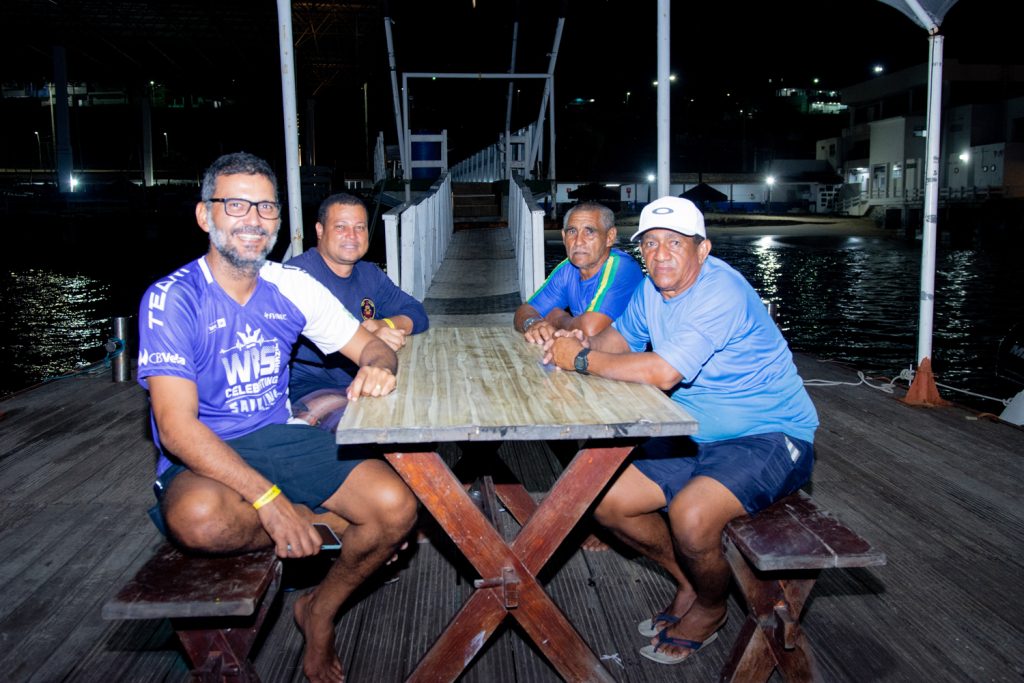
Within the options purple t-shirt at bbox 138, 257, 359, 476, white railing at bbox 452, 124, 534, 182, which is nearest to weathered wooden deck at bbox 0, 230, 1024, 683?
purple t-shirt at bbox 138, 257, 359, 476

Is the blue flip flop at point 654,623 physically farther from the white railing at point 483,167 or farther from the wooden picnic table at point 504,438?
the white railing at point 483,167

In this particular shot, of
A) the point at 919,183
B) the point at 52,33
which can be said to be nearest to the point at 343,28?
the point at 52,33

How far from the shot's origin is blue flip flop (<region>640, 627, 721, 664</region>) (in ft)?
8.80

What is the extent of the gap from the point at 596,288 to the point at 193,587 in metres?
2.49

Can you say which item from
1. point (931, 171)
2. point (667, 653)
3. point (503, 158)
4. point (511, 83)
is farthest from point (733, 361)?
point (503, 158)

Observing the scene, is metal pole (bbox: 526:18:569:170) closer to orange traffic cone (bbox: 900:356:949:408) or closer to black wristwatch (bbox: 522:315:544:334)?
orange traffic cone (bbox: 900:356:949:408)

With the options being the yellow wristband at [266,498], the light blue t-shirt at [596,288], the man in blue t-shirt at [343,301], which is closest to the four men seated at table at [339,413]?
the yellow wristband at [266,498]

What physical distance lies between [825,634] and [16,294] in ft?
84.9

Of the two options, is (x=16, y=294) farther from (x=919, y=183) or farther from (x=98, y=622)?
(x=919, y=183)

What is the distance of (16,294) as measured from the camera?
2284 centimetres

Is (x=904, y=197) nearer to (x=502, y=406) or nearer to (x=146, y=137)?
(x=146, y=137)

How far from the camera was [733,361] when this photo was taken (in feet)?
9.23

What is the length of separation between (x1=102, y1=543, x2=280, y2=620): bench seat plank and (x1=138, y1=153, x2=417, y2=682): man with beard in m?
0.06

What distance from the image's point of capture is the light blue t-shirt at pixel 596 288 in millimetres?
3889
